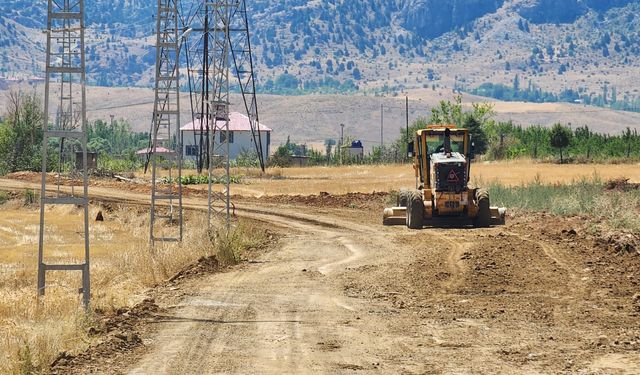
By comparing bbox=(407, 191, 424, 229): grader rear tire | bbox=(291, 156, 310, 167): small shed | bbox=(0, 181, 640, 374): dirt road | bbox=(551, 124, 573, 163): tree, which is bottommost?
bbox=(0, 181, 640, 374): dirt road

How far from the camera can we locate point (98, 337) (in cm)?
1802

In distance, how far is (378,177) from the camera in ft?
288

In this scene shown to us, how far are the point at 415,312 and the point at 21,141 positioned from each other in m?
75.7

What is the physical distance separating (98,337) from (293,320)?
3.35 metres

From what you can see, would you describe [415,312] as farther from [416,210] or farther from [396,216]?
[396,216]

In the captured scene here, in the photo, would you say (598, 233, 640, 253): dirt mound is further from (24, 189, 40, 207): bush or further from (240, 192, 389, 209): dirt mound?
(24, 189, 40, 207): bush

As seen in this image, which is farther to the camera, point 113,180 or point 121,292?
point 113,180

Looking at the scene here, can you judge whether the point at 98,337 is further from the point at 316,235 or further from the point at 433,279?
the point at 316,235

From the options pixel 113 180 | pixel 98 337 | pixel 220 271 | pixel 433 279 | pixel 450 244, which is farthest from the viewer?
pixel 113 180

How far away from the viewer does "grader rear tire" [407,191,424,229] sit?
38094 millimetres

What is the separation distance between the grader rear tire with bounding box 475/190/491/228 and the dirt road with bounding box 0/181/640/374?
340cm

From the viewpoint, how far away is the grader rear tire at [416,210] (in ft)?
125

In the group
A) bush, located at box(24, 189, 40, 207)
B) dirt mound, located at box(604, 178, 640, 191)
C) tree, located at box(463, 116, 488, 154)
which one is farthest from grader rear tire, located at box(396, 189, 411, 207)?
tree, located at box(463, 116, 488, 154)

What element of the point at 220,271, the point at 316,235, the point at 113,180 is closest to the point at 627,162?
the point at 113,180
